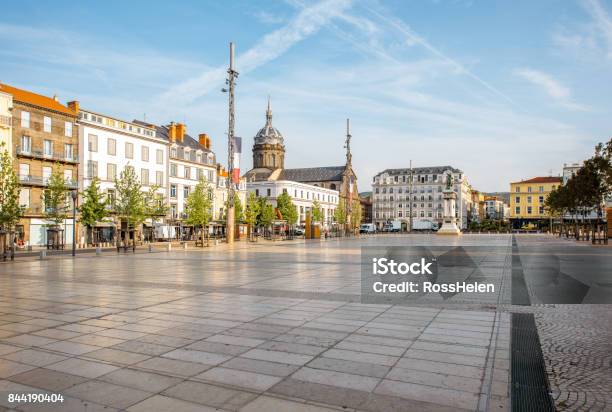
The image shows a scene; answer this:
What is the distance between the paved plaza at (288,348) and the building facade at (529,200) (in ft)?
410

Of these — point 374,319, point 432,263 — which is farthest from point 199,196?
point 374,319

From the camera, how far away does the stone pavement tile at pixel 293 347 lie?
288 inches

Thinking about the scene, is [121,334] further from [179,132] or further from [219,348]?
[179,132]

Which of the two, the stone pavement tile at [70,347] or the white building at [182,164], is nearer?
the stone pavement tile at [70,347]

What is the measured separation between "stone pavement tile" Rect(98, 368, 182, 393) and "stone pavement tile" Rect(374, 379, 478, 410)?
100 inches

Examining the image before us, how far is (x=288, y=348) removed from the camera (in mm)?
7500

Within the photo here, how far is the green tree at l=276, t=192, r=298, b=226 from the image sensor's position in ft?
331

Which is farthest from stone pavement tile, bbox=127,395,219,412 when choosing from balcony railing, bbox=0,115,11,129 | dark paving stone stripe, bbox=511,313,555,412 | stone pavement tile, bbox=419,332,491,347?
balcony railing, bbox=0,115,11,129

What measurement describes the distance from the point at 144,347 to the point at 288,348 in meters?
2.27

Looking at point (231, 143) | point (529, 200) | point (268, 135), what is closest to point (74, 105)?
point (231, 143)

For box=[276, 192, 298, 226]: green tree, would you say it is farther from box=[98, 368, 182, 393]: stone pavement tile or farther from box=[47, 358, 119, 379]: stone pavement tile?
box=[98, 368, 182, 393]: stone pavement tile

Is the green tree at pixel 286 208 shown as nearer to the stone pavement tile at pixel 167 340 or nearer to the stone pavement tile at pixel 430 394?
the stone pavement tile at pixel 167 340

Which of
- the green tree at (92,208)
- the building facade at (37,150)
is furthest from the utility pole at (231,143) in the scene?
the building facade at (37,150)

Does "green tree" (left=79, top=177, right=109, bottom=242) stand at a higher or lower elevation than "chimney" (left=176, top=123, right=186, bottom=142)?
lower
